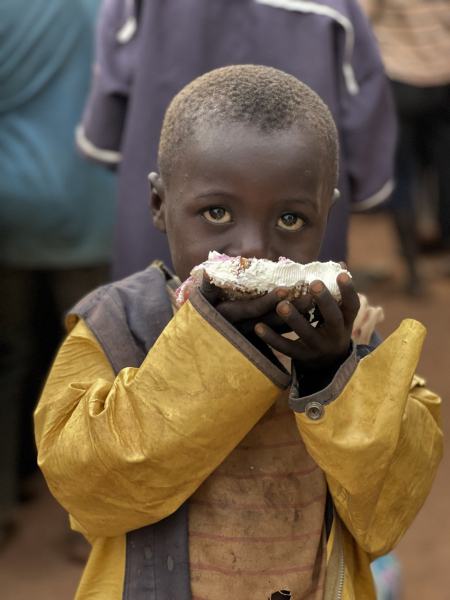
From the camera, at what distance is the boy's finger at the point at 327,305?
124 centimetres

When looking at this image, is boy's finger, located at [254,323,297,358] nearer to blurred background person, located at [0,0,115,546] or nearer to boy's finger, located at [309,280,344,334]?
boy's finger, located at [309,280,344,334]

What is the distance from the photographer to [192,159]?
1.46 metres

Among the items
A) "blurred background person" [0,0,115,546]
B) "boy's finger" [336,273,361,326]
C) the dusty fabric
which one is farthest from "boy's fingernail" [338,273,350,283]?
"blurred background person" [0,0,115,546]

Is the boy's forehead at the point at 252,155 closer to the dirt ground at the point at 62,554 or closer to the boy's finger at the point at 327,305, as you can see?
the boy's finger at the point at 327,305

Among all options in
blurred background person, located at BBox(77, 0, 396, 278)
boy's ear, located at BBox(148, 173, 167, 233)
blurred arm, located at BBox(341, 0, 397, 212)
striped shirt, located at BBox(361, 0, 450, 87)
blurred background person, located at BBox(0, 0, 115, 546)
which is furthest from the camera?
striped shirt, located at BBox(361, 0, 450, 87)

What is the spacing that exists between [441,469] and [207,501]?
9.36 feet

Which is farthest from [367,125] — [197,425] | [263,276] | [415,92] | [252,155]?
[415,92]

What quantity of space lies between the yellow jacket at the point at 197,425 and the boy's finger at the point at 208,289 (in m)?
0.01

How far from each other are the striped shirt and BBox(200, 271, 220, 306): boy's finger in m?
3.54

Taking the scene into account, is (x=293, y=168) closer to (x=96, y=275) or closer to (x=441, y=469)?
(x=96, y=275)

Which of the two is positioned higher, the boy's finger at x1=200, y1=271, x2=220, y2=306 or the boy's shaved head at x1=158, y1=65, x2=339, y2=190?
the boy's shaved head at x1=158, y1=65, x2=339, y2=190

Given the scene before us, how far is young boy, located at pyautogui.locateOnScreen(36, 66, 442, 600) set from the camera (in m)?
1.31

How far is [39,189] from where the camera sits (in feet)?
10.6

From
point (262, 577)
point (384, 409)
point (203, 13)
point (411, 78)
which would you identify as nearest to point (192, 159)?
point (384, 409)
